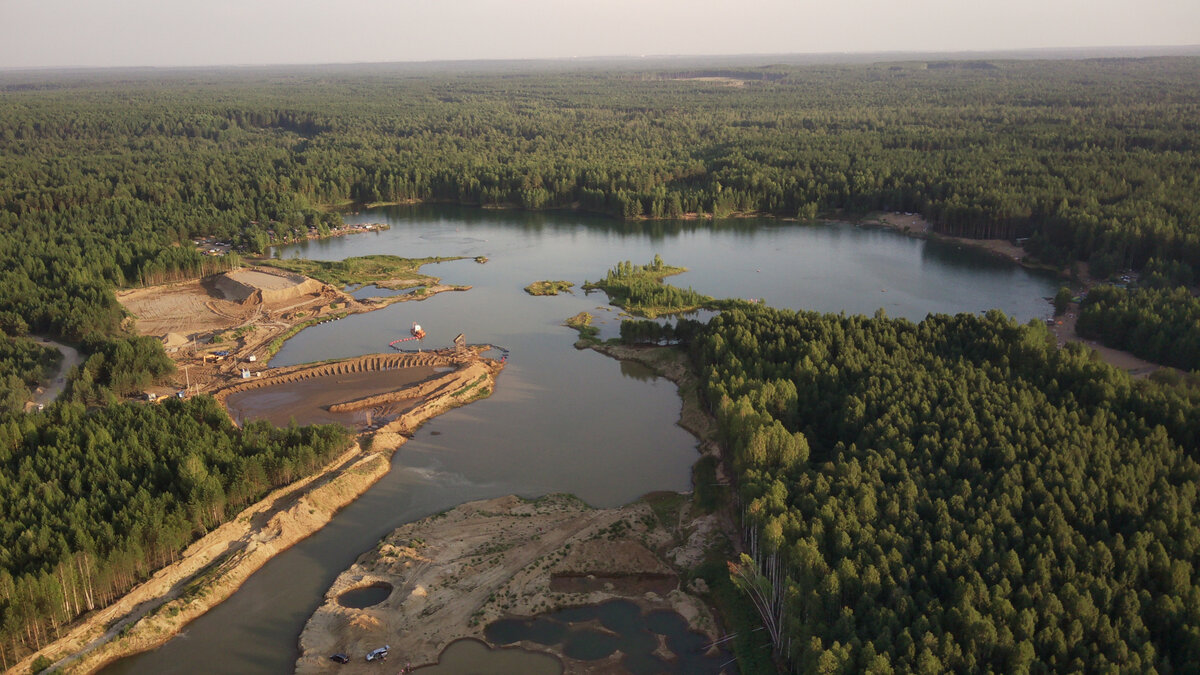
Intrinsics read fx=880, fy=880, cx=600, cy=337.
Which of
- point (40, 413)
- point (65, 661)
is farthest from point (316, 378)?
point (65, 661)

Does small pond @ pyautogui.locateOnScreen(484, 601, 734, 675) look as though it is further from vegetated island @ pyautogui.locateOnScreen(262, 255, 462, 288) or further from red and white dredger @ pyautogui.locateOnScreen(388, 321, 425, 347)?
vegetated island @ pyautogui.locateOnScreen(262, 255, 462, 288)

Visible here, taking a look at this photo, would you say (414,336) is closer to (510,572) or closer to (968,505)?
(510,572)

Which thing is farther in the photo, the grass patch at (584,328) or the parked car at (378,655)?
the grass patch at (584,328)

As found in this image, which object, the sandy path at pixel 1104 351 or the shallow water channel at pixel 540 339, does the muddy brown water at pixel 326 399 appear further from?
the sandy path at pixel 1104 351

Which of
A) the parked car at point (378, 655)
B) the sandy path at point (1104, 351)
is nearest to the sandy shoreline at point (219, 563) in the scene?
the parked car at point (378, 655)

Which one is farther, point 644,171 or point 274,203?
point 644,171

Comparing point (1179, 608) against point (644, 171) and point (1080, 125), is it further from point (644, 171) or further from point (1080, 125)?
A: point (1080, 125)
